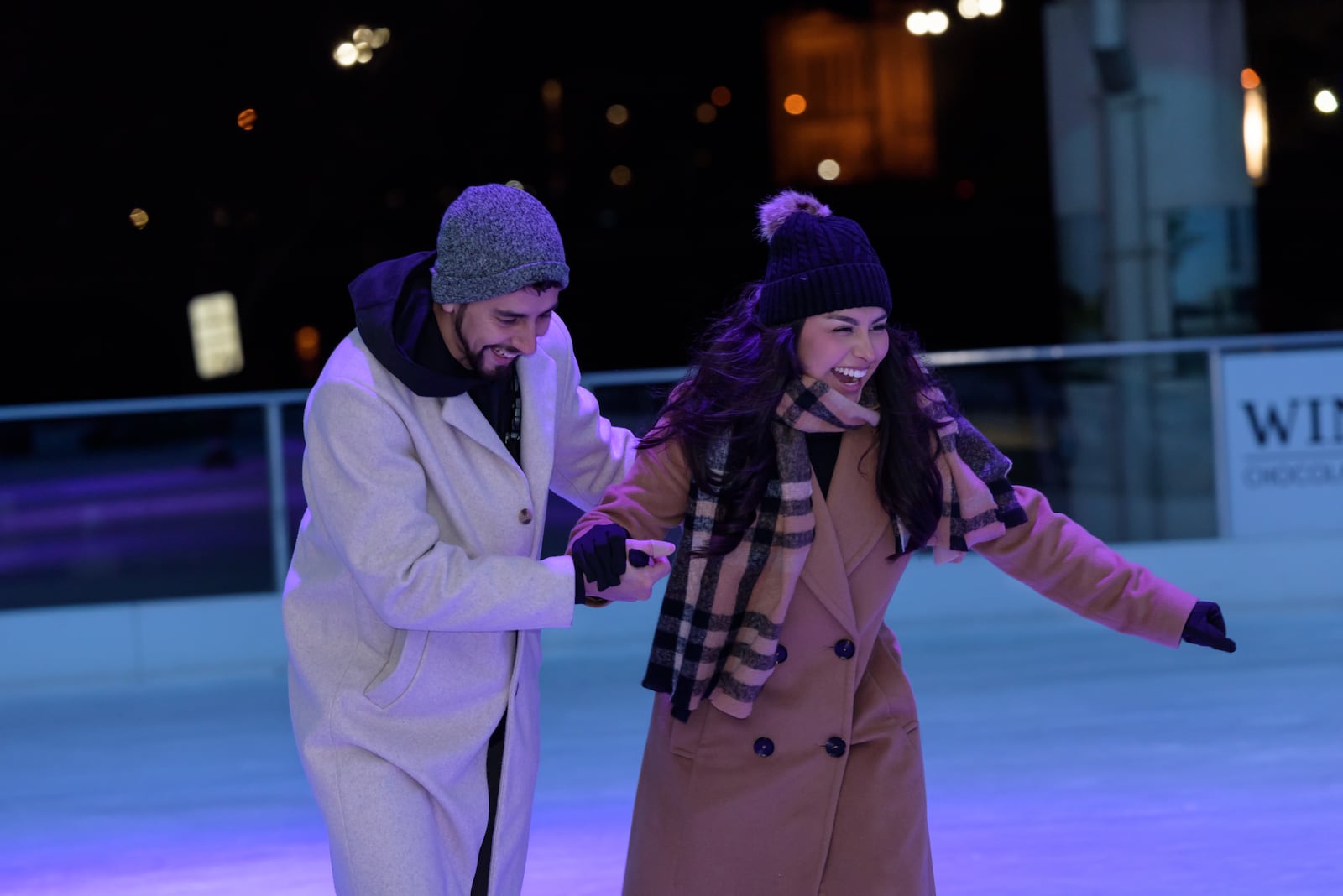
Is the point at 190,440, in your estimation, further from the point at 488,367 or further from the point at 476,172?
the point at 476,172

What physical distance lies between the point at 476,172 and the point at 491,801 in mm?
A: 17462

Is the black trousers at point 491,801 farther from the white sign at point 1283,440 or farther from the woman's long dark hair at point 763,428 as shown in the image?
the white sign at point 1283,440

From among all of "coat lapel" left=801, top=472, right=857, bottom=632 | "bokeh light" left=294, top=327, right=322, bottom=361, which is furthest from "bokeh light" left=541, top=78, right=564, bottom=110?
"coat lapel" left=801, top=472, right=857, bottom=632

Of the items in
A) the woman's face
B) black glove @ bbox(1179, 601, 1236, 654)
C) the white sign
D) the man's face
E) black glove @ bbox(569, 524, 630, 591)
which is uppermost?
the man's face

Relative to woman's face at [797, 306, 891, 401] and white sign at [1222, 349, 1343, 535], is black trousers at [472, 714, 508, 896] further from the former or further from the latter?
white sign at [1222, 349, 1343, 535]

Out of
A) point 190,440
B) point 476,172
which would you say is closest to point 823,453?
point 190,440

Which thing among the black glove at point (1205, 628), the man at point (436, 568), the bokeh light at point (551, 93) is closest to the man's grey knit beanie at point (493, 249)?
the man at point (436, 568)

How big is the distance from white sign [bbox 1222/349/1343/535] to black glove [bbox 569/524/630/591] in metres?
4.56

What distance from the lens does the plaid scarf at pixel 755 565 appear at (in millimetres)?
1962

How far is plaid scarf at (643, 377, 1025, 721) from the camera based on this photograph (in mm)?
1962

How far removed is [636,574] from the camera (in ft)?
6.33

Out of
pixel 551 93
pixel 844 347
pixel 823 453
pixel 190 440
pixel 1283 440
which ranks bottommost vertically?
pixel 1283 440

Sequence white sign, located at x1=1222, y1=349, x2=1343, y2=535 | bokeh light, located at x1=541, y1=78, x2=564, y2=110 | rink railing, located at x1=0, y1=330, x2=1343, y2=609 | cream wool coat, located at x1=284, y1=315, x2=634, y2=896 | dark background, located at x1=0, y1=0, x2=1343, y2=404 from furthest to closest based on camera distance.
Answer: bokeh light, located at x1=541, y1=78, x2=564, y2=110, dark background, located at x1=0, y1=0, x2=1343, y2=404, white sign, located at x1=1222, y1=349, x2=1343, y2=535, rink railing, located at x1=0, y1=330, x2=1343, y2=609, cream wool coat, located at x1=284, y1=315, x2=634, y2=896

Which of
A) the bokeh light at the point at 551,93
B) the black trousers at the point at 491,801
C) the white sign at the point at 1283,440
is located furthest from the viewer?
the bokeh light at the point at 551,93
